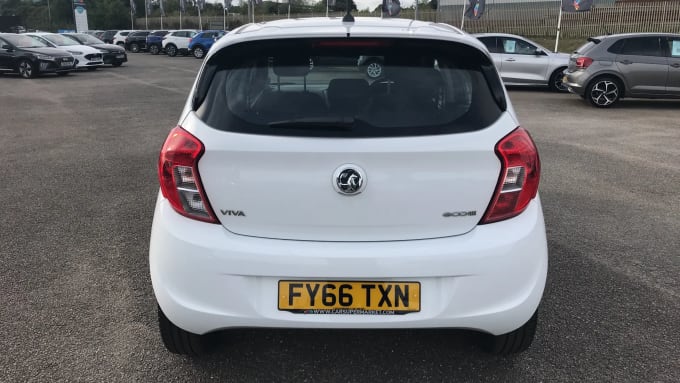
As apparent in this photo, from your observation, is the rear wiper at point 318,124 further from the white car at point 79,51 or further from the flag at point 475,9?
the flag at point 475,9

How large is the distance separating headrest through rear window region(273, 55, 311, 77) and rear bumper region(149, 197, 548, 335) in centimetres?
74

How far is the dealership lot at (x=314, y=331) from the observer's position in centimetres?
269

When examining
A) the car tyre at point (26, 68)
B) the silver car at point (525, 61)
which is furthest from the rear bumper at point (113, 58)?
the silver car at point (525, 61)

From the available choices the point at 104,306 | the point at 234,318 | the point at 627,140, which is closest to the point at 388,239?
the point at 234,318

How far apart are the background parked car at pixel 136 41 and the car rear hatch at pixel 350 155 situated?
143 feet

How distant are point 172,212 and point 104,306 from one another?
1.29 metres

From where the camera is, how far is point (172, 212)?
238cm

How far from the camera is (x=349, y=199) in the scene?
7.32 feet

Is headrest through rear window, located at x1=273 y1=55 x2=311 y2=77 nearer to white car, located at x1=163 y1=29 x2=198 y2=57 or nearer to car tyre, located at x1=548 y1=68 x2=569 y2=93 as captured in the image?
car tyre, located at x1=548 y1=68 x2=569 y2=93

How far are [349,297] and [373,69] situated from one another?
99cm

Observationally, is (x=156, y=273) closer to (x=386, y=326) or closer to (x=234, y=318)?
(x=234, y=318)

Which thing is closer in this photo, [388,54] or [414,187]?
[414,187]

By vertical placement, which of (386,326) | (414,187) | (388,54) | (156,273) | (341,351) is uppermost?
(388,54)

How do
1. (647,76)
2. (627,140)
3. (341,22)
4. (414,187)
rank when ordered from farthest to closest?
1. (647,76)
2. (627,140)
3. (341,22)
4. (414,187)
